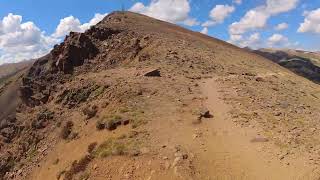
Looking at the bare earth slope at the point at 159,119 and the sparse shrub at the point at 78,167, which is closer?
the bare earth slope at the point at 159,119

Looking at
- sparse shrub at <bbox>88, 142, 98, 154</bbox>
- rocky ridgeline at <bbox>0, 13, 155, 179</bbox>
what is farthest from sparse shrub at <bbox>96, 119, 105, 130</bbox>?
rocky ridgeline at <bbox>0, 13, 155, 179</bbox>

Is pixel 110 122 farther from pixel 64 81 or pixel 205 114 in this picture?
pixel 64 81

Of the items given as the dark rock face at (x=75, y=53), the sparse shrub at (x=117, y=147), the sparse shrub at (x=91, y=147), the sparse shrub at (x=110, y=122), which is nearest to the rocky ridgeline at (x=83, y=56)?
the dark rock face at (x=75, y=53)

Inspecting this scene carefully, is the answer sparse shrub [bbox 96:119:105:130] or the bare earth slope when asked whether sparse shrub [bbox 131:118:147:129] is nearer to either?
the bare earth slope

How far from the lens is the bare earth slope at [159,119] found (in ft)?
75.6

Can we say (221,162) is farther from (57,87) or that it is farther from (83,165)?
(57,87)

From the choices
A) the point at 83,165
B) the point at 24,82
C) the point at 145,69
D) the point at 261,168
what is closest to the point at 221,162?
the point at 261,168

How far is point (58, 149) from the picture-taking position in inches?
1335

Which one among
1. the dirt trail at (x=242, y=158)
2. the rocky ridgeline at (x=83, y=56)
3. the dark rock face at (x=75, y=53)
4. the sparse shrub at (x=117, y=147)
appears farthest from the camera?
the dark rock face at (x=75, y=53)

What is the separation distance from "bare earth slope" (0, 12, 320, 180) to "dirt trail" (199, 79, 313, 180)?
1.9 inches

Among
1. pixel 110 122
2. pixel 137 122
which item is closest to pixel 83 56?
pixel 110 122

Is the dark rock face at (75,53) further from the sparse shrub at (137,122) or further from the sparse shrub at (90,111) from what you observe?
the sparse shrub at (137,122)

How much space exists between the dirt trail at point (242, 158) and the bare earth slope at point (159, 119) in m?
0.05

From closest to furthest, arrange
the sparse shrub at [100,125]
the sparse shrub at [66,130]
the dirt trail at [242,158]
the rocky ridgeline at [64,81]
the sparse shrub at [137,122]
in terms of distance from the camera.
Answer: the dirt trail at [242,158] → the sparse shrub at [137,122] → the sparse shrub at [100,125] → the sparse shrub at [66,130] → the rocky ridgeline at [64,81]
